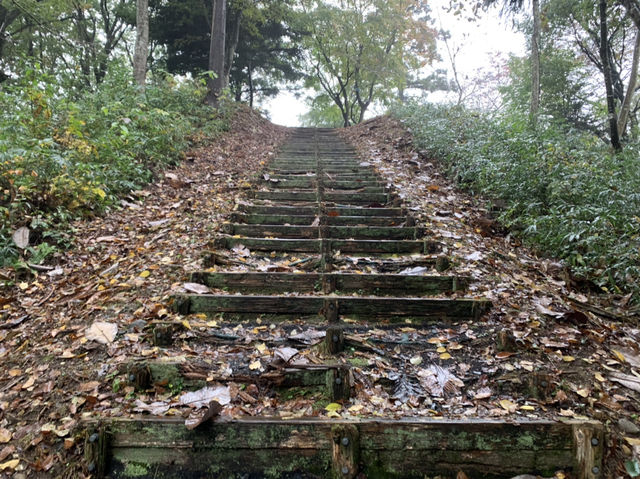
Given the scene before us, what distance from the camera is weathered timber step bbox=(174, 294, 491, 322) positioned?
9.90 ft

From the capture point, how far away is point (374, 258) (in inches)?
160

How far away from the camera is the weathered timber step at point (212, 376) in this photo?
7.27 feet

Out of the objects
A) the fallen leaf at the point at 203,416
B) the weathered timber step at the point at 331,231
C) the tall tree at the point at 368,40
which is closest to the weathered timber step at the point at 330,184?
the weathered timber step at the point at 331,231

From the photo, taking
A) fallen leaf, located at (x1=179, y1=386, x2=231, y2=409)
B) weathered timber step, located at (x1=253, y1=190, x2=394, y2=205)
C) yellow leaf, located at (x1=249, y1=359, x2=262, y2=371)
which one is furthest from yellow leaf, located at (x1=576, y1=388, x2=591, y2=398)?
weathered timber step, located at (x1=253, y1=190, x2=394, y2=205)

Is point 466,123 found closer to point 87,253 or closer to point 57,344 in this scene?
point 87,253

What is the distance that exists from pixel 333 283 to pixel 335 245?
2.85ft

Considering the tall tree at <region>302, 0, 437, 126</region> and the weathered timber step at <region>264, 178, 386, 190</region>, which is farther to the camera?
the tall tree at <region>302, 0, 437, 126</region>

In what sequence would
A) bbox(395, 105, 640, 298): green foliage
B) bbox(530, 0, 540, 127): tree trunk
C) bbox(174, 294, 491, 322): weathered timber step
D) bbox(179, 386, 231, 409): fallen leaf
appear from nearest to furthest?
bbox(179, 386, 231, 409): fallen leaf → bbox(174, 294, 491, 322): weathered timber step → bbox(395, 105, 640, 298): green foliage → bbox(530, 0, 540, 127): tree trunk

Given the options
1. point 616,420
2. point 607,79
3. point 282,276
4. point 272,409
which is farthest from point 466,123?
point 272,409

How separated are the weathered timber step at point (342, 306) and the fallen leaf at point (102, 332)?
54cm

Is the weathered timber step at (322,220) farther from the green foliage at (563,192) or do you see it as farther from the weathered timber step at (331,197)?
the green foliage at (563,192)

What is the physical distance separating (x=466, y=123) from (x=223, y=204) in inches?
244

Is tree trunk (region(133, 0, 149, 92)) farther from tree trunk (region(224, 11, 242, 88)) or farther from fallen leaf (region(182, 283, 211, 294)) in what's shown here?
fallen leaf (region(182, 283, 211, 294))

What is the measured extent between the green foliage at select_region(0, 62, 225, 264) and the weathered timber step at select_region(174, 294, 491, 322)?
219 centimetres
